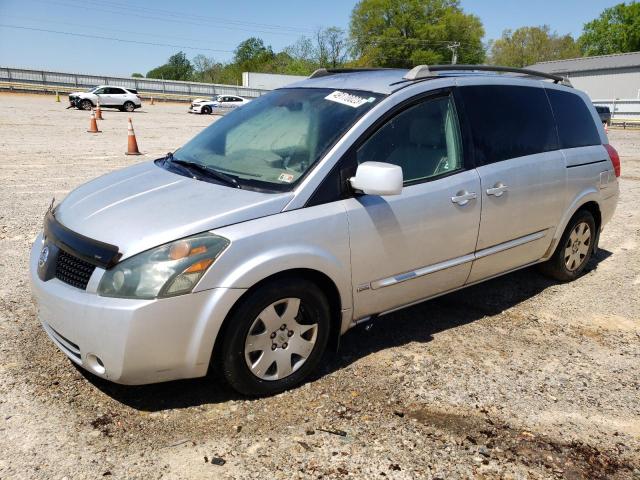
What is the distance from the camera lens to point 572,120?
4809 millimetres

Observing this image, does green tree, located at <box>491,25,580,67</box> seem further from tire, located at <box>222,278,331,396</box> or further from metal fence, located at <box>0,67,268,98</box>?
tire, located at <box>222,278,331,396</box>

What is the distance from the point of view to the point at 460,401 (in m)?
3.12

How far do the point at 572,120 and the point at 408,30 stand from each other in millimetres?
83667

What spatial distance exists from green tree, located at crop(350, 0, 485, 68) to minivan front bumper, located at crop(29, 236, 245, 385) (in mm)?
81599

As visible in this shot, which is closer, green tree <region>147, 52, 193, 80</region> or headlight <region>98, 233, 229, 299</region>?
headlight <region>98, 233, 229, 299</region>

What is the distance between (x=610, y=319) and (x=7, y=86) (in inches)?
1783

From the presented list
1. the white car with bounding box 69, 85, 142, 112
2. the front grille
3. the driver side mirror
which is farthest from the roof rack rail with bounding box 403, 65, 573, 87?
the white car with bounding box 69, 85, 142, 112

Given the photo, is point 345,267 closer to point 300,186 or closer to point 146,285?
point 300,186

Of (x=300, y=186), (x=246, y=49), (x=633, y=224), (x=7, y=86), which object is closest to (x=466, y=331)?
(x=300, y=186)

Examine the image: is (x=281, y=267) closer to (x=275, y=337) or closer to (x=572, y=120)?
(x=275, y=337)

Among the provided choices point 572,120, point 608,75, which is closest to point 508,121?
point 572,120

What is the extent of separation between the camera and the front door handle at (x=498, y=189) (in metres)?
3.88

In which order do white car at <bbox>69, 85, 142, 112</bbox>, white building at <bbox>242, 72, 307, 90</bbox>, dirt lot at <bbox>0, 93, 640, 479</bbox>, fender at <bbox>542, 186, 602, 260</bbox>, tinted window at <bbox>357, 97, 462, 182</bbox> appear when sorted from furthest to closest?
white building at <bbox>242, 72, 307, 90</bbox> → white car at <bbox>69, 85, 142, 112</bbox> → fender at <bbox>542, 186, 602, 260</bbox> → tinted window at <bbox>357, 97, 462, 182</bbox> → dirt lot at <bbox>0, 93, 640, 479</bbox>

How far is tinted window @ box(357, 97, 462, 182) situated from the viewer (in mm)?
3432
